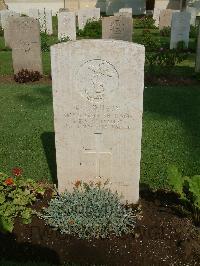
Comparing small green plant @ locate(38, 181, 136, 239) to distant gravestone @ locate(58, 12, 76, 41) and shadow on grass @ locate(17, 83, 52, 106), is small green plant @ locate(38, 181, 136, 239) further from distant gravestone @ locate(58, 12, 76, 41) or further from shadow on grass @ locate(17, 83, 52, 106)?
distant gravestone @ locate(58, 12, 76, 41)

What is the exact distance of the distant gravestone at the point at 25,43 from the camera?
1112 cm

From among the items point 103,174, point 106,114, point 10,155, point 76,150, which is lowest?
point 10,155

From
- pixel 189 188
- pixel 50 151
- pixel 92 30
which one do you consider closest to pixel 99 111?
pixel 189 188

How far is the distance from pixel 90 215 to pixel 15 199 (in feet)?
2.98

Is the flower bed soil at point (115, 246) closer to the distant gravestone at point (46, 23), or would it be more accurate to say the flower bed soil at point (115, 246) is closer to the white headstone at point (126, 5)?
the distant gravestone at point (46, 23)

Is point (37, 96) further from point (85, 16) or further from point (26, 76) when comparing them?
point (85, 16)

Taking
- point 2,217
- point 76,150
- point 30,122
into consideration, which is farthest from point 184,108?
point 2,217

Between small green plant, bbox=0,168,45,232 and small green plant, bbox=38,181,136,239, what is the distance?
231 millimetres

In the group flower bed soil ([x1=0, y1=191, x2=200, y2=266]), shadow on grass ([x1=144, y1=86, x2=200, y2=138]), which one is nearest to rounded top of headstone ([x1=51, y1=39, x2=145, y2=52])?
flower bed soil ([x1=0, y1=191, x2=200, y2=266])

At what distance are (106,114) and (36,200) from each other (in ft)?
4.76

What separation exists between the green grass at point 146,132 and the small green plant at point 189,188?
3.43 feet

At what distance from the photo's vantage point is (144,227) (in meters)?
4.46

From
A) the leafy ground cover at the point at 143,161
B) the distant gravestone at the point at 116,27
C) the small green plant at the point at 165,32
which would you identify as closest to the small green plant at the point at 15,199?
the leafy ground cover at the point at 143,161

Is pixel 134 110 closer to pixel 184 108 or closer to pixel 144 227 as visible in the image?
pixel 144 227
